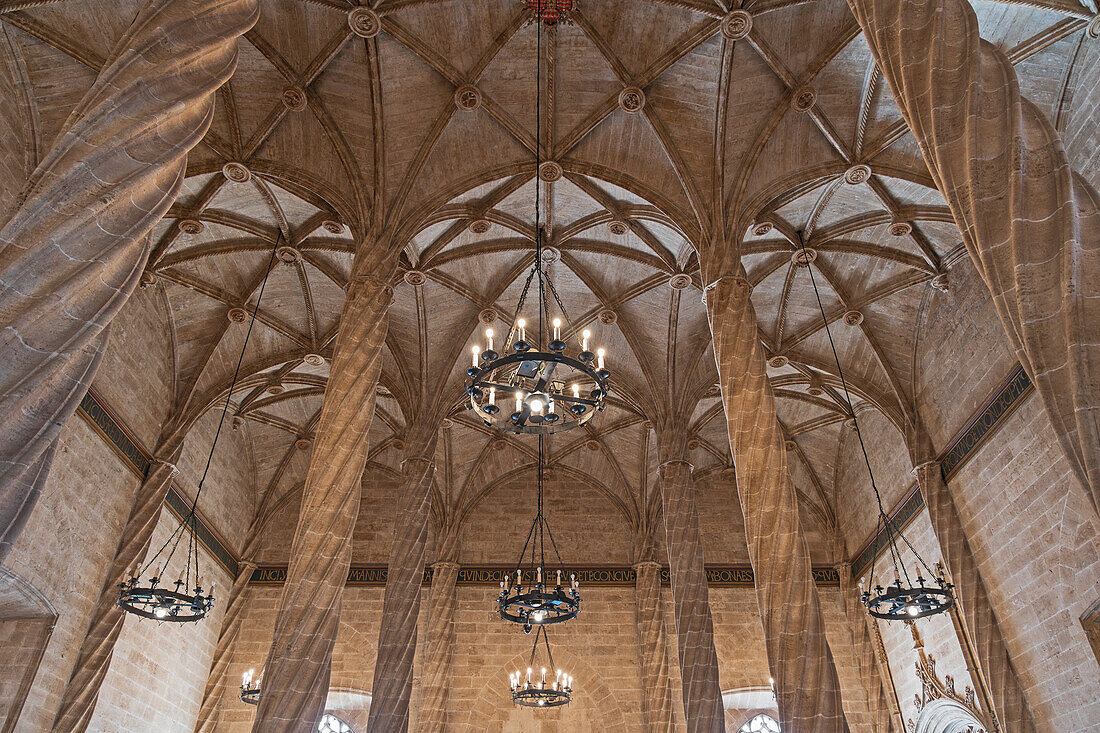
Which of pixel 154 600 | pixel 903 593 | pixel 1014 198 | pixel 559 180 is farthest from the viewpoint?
pixel 559 180

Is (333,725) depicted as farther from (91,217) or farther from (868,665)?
(91,217)

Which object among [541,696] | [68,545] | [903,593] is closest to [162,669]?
[68,545]

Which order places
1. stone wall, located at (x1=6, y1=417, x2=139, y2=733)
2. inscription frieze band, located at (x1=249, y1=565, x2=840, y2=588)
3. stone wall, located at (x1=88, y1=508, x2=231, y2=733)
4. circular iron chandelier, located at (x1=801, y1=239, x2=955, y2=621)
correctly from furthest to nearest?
inscription frieze band, located at (x1=249, y1=565, x2=840, y2=588), stone wall, located at (x1=88, y1=508, x2=231, y2=733), circular iron chandelier, located at (x1=801, y1=239, x2=955, y2=621), stone wall, located at (x1=6, y1=417, x2=139, y2=733)

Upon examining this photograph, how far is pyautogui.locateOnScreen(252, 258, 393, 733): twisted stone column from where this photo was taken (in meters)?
8.34

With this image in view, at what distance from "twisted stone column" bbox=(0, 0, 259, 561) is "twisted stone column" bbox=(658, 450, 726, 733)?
41.2ft

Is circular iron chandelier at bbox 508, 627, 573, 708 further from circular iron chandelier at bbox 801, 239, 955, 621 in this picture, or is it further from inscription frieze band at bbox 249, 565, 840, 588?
circular iron chandelier at bbox 801, 239, 955, 621

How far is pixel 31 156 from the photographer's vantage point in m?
11.9

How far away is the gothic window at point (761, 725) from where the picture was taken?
754 inches

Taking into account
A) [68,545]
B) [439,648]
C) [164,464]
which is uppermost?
[164,464]

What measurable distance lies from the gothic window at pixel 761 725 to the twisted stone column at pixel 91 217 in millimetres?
19386

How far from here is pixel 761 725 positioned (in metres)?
19.2

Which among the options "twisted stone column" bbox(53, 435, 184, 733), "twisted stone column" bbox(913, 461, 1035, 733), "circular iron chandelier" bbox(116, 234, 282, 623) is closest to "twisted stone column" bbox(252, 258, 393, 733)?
"circular iron chandelier" bbox(116, 234, 282, 623)

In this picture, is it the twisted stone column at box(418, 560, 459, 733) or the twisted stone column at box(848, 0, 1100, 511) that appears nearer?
the twisted stone column at box(848, 0, 1100, 511)

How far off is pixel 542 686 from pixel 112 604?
9.04 meters
